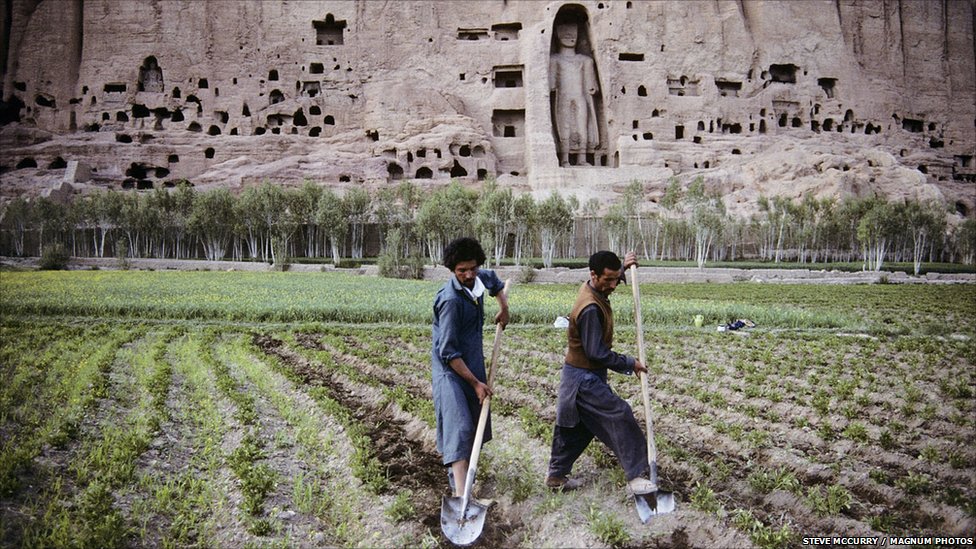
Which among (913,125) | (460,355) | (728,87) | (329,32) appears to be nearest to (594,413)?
(460,355)

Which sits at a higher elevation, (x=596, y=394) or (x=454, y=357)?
(x=454, y=357)

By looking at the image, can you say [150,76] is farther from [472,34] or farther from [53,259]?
[53,259]

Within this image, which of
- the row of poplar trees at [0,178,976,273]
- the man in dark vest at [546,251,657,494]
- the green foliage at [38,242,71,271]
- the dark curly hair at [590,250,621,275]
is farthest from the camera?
the row of poplar trees at [0,178,976,273]

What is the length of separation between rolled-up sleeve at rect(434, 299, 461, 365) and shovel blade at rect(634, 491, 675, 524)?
6.55ft

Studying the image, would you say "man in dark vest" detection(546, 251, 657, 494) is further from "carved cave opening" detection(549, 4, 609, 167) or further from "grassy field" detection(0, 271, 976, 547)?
"carved cave opening" detection(549, 4, 609, 167)

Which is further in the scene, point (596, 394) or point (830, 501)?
point (596, 394)

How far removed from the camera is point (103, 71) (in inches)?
2366

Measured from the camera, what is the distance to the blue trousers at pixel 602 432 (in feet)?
18.1

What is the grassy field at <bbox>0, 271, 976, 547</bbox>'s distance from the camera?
5.26 metres

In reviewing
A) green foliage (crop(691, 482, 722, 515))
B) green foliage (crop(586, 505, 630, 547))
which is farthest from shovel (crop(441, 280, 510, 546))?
green foliage (crop(691, 482, 722, 515))

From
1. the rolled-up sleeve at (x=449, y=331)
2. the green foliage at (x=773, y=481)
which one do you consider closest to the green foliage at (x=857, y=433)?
the green foliage at (x=773, y=481)

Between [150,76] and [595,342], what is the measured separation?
68515 millimetres

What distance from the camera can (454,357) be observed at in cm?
557

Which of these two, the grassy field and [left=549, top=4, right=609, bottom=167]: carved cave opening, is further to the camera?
[left=549, top=4, right=609, bottom=167]: carved cave opening
